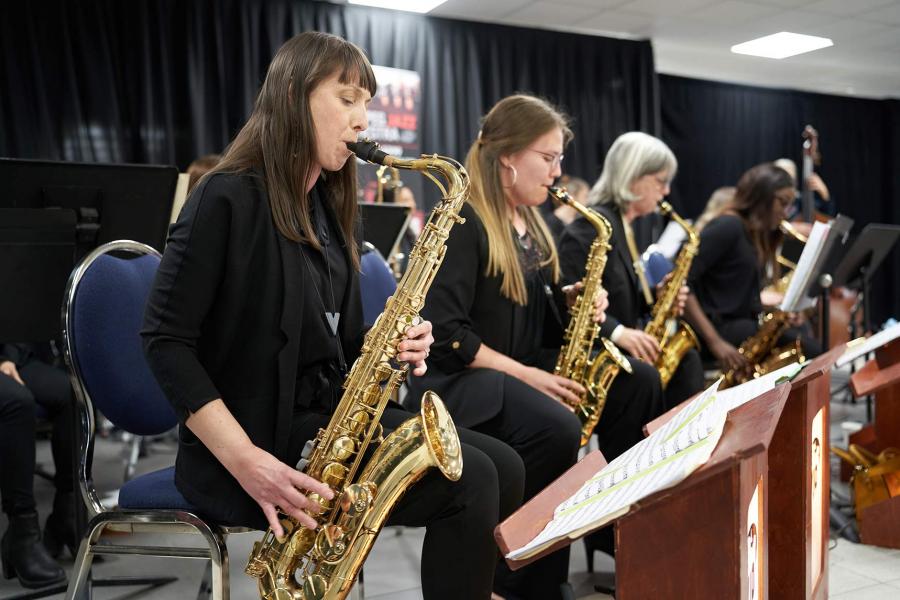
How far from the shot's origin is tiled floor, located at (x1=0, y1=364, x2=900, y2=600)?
102 inches

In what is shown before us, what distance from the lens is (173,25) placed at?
6594mm

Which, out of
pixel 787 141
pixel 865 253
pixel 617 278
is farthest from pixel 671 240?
pixel 787 141

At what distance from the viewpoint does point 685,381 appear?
332 cm

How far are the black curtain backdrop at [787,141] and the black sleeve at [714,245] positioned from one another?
6.58 m

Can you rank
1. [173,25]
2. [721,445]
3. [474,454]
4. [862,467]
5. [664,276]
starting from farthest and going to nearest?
1. [173,25]
2. [664,276]
3. [862,467]
4. [474,454]
5. [721,445]

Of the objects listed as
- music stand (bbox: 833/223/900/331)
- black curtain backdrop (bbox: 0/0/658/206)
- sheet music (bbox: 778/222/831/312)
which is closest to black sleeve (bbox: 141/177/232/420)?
sheet music (bbox: 778/222/831/312)

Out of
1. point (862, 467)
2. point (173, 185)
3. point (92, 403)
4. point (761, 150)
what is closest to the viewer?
point (92, 403)

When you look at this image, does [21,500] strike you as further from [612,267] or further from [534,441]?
[612,267]

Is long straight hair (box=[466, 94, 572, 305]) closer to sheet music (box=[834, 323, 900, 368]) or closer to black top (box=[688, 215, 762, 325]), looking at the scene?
sheet music (box=[834, 323, 900, 368])

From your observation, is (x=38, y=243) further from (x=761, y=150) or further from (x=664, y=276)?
(x=761, y=150)

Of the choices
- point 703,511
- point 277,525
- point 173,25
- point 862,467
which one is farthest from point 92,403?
point 173,25

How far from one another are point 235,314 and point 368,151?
0.45 meters

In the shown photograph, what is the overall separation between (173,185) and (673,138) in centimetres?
881

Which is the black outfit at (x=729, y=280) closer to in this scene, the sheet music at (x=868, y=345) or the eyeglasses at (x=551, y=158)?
the sheet music at (x=868, y=345)
